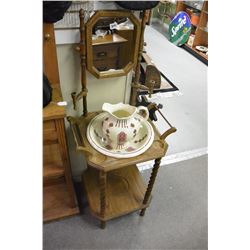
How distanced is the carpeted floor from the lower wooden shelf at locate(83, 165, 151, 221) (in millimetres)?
140

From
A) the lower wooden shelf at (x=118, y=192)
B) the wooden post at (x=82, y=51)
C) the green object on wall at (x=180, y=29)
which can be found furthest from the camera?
the green object on wall at (x=180, y=29)

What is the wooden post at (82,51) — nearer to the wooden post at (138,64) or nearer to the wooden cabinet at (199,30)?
the wooden post at (138,64)

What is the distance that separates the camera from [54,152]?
1.11 m

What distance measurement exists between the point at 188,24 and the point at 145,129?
2.71m

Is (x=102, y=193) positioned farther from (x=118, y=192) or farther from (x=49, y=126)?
(x=49, y=126)

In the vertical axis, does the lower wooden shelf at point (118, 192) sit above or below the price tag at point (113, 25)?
below

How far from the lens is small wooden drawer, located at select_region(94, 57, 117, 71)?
3.09 ft

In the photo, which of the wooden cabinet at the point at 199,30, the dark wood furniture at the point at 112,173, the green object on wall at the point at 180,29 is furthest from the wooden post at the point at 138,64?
the green object on wall at the point at 180,29

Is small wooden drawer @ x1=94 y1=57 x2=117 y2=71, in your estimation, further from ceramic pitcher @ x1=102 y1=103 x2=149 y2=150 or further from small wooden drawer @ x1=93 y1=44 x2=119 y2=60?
ceramic pitcher @ x1=102 y1=103 x2=149 y2=150

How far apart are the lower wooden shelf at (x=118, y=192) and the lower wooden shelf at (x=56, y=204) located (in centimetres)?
15

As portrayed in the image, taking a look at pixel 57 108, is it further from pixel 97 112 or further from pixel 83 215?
→ pixel 83 215

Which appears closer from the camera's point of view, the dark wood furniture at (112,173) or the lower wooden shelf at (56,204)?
the dark wood furniture at (112,173)

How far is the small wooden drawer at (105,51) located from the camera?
2.97 feet
